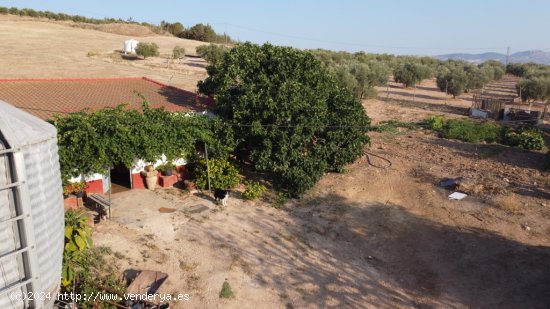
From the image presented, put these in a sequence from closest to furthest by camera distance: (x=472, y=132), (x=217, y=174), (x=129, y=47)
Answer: (x=217, y=174) → (x=472, y=132) → (x=129, y=47)

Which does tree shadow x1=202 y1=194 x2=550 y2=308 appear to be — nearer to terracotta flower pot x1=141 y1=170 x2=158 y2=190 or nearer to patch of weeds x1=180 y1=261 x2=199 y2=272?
patch of weeds x1=180 y1=261 x2=199 y2=272

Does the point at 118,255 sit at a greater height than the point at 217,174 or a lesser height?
lesser

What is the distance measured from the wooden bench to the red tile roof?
3.60 metres

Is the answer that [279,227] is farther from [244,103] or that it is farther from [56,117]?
[56,117]

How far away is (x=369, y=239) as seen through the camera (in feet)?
45.5

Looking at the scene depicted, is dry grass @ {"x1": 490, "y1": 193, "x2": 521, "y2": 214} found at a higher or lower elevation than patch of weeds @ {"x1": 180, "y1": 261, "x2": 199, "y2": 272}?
higher

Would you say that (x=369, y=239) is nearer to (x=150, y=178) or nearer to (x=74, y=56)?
(x=150, y=178)

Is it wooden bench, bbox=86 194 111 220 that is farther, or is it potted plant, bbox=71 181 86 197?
potted plant, bbox=71 181 86 197

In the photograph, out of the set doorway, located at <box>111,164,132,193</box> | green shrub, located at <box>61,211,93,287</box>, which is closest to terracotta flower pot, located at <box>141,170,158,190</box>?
doorway, located at <box>111,164,132,193</box>

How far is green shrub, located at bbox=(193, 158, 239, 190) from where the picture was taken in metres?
16.4

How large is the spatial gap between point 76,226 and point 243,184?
8650 mm

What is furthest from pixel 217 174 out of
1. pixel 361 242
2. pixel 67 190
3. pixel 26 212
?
pixel 26 212

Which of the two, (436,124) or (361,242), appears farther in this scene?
(436,124)

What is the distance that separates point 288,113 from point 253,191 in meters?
3.42
